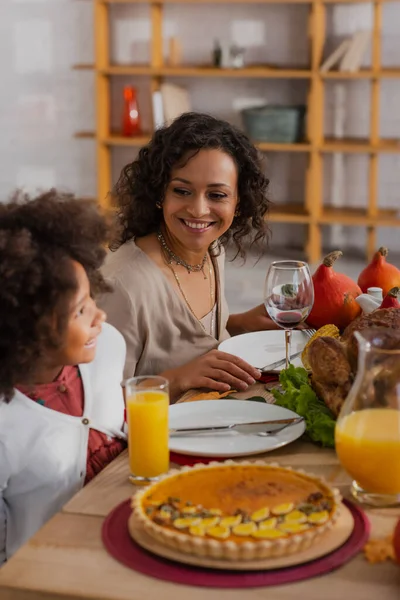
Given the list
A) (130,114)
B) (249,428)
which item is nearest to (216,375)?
(249,428)

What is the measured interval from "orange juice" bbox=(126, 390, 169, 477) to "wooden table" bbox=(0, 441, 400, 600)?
13cm

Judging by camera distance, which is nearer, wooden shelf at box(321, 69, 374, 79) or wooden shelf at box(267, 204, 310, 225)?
wooden shelf at box(321, 69, 374, 79)

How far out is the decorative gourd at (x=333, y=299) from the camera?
2.15 m

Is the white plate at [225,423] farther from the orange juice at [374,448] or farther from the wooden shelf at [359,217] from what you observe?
the wooden shelf at [359,217]

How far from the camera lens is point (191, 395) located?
182 centimetres

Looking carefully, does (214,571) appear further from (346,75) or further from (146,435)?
(346,75)

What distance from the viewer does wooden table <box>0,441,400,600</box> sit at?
3.32 feet

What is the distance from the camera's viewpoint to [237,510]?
1126mm

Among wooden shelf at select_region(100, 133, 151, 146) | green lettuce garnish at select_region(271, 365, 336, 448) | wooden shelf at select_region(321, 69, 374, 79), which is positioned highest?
wooden shelf at select_region(321, 69, 374, 79)

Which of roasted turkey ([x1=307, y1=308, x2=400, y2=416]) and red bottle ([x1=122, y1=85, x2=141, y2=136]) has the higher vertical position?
red bottle ([x1=122, y1=85, x2=141, y2=136])

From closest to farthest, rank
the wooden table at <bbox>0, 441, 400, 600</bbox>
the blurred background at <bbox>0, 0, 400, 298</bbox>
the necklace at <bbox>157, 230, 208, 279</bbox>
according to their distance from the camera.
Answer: the wooden table at <bbox>0, 441, 400, 600</bbox>, the necklace at <bbox>157, 230, 208, 279</bbox>, the blurred background at <bbox>0, 0, 400, 298</bbox>

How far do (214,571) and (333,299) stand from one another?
1.17 meters

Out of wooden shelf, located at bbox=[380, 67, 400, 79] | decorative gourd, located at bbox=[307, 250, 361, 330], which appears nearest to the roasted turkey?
decorative gourd, located at bbox=[307, 250, 361, 330]

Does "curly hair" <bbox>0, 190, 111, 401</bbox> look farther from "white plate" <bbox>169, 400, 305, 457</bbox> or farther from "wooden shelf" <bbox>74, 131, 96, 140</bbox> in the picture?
"wooden shelf" <bbox>74, 131, 96, 140</bbox>
